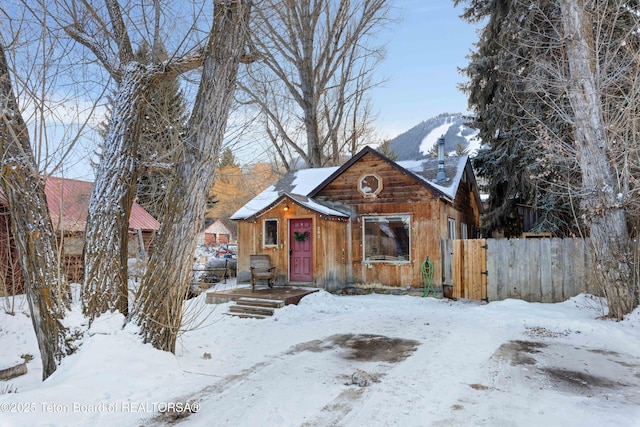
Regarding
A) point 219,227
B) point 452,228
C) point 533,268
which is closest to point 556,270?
point 533,268

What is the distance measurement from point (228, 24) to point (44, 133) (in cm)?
255

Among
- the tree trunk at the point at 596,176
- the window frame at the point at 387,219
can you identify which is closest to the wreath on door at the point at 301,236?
the window frame at the point at 387,219

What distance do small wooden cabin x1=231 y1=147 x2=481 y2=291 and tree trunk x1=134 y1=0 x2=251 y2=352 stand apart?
6327mm

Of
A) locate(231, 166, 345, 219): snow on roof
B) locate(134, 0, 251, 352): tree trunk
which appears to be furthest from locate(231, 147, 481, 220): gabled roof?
locate(134, 0, 251, 352): tree trunk

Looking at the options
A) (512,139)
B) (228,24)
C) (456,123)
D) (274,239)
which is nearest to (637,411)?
(228,24)

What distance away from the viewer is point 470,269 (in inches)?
410

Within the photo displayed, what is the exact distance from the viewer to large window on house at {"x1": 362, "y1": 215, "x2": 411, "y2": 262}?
38.2ft

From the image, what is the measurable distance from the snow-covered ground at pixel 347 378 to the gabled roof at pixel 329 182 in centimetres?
516

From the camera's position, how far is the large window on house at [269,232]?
1235 centimetres

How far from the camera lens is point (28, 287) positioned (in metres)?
4.12

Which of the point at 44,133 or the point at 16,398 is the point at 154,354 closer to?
the point at 16,398

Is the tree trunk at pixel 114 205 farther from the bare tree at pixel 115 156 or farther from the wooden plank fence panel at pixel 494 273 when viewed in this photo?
the wooden plank fence panel at pixel 494 273

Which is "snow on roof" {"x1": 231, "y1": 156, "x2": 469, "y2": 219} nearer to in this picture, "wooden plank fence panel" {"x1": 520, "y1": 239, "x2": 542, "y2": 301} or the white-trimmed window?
the white-trimmed window

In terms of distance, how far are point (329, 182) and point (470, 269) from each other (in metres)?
5.11
